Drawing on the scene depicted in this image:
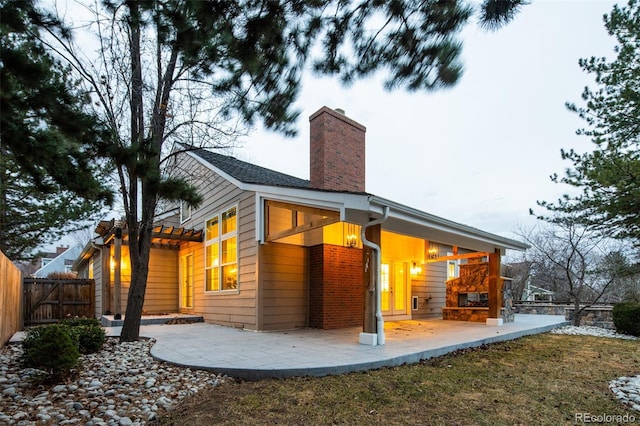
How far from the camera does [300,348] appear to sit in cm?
589

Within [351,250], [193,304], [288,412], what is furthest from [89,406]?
[193,304]

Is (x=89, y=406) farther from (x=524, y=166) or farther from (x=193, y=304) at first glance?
(x=524, y=166)

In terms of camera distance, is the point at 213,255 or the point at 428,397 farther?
the point at 213,255

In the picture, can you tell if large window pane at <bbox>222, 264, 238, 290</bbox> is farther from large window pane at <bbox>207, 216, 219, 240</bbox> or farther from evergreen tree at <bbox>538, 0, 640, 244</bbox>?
Result: evergreen tree at <bbox>538, 0, 640, 244</bbox>

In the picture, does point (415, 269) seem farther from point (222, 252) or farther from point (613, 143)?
point (613, 143)

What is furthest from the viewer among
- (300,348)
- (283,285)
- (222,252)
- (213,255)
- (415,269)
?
(415,269)

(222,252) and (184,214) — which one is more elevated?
(184,214)

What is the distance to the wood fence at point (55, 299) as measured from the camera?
1034cm

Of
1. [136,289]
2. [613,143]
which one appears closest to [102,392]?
[136,289]

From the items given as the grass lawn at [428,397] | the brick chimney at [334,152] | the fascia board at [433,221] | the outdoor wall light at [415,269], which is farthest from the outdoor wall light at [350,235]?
the grass lawn at [428,397]

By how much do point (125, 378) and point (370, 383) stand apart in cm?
276

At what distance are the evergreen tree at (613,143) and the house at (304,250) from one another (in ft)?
6.94

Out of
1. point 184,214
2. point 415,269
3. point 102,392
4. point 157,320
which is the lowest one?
point 157,320

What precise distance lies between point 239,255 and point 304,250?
149cm
